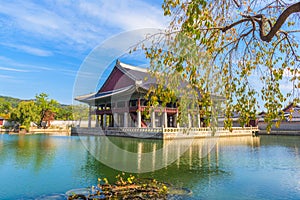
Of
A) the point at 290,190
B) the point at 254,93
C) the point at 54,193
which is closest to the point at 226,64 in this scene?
the point at 254,93

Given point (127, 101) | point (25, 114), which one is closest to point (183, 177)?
point (127, 101)

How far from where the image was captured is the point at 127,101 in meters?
30.9

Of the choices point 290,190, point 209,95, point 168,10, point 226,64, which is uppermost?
point 168,10

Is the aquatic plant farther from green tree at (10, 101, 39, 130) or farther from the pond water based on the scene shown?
green tree at (10, 101, 39, 130)

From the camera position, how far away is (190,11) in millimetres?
3232

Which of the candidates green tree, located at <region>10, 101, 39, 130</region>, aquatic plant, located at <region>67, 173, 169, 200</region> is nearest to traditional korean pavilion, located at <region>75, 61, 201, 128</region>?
green tree, located at <region>10, 101, 39, 130</region>

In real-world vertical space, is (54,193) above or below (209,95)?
below

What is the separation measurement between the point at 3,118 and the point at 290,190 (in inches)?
1922

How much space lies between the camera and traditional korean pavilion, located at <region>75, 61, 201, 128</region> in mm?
28375

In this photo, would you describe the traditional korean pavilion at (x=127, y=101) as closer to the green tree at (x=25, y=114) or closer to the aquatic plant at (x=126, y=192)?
the green tree at (x=25, y=114)

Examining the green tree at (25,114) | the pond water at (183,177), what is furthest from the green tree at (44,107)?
the pond water at (183,177)

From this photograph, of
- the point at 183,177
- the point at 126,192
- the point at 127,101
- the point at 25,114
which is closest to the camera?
the point at 126,192

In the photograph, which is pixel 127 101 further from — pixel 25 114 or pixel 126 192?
pixel 126 192

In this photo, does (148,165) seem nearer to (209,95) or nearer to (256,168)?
(256,168)
